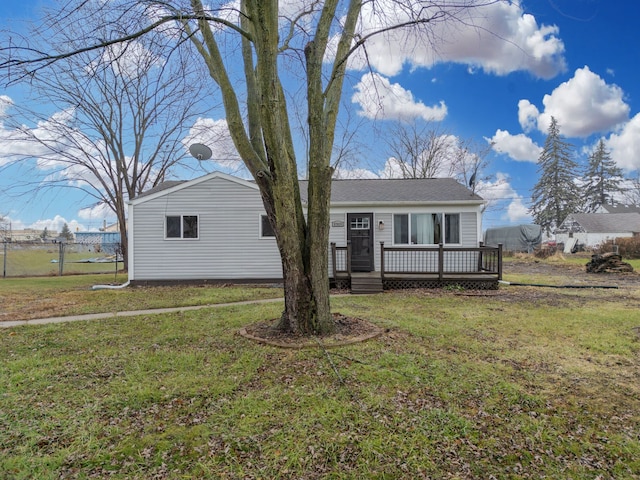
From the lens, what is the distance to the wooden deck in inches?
404

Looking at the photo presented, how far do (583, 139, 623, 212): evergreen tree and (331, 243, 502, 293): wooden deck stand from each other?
46.8 metres

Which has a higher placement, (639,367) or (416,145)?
(416,145)

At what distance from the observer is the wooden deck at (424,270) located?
10250 millimetres

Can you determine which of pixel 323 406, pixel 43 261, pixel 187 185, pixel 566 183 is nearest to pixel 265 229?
pixel 187 185

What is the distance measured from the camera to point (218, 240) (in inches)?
456

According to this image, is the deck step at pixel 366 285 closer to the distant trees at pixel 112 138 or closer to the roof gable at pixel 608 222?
the distant trees at pixel 112 138

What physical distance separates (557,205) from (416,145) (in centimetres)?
2848

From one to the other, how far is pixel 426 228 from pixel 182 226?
8.35 m

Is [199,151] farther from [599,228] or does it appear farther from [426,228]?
[599,228]

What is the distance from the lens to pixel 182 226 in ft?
37.9

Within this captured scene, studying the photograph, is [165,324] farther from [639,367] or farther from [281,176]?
[639,367]

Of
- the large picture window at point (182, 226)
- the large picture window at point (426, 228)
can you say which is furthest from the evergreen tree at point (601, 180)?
the large picture window at point (182, 226)

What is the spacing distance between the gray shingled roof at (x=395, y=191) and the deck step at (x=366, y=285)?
2783 millimetres

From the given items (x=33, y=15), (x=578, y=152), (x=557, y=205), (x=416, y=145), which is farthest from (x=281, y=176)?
(x=578, y=152)
